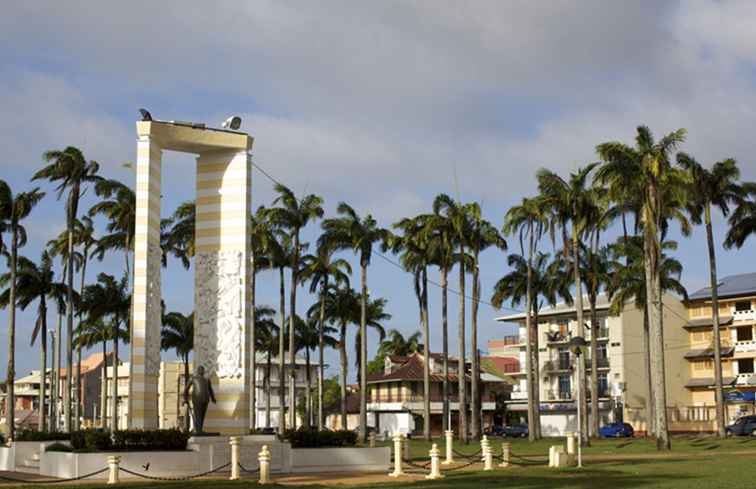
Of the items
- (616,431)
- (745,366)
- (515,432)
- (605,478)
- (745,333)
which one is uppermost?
(745,333)

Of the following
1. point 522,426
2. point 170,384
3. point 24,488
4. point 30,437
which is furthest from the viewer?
point 170,384

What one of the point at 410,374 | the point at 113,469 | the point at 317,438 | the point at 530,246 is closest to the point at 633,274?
the point at 530,246

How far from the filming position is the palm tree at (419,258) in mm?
69000

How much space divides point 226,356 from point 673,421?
58868mm

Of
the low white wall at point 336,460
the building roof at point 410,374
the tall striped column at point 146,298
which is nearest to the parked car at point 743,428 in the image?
the building roof at point 410,374

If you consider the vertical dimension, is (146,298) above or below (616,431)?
above

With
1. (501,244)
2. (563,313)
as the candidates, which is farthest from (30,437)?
(563,313)

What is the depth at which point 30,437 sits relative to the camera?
4062 centimetres

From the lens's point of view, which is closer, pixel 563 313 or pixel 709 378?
pixel 709 378

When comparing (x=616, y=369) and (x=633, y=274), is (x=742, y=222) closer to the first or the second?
(x=633, y=274)

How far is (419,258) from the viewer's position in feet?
233

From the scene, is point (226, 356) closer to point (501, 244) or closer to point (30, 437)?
point (30, 437)

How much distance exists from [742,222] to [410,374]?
132ft

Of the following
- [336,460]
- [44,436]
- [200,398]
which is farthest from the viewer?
[44,436]
